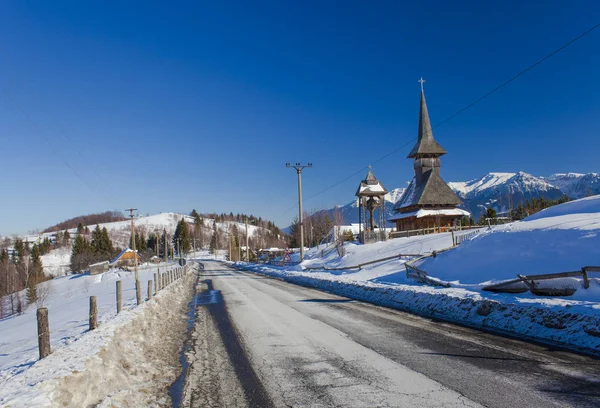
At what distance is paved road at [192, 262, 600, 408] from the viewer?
16.7 ft

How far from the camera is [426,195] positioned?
163 feet

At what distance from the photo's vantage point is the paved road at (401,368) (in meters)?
5.10

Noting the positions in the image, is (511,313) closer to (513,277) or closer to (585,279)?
(585,279)

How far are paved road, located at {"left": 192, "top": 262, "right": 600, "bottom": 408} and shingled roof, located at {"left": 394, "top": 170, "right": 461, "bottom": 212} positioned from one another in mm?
40619

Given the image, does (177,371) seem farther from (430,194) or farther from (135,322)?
(430,194)

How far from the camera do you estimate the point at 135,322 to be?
31.3 feet

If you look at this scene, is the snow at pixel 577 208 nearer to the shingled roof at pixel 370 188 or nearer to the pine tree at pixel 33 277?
the shingled roof at pixel 370 188

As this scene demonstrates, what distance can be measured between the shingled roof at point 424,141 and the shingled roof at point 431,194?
117 inches

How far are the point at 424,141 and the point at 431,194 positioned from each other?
9.05 meters

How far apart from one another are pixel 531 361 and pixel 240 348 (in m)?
5.22

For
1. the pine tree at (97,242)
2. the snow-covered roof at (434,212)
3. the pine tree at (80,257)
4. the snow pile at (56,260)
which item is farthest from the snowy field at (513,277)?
the snow pile at (56,260)

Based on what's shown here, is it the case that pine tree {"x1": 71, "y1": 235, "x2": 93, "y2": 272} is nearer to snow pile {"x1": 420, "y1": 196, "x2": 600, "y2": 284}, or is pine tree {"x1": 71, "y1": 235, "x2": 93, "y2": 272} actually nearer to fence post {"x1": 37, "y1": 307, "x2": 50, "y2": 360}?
snow pile {"x1": 420, "y1": 196, "x2": 600, "y2": 284}

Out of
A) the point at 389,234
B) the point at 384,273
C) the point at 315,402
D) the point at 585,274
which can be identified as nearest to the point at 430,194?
the point at 389,234

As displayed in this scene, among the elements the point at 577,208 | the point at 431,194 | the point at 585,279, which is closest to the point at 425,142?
the point at 431,194
